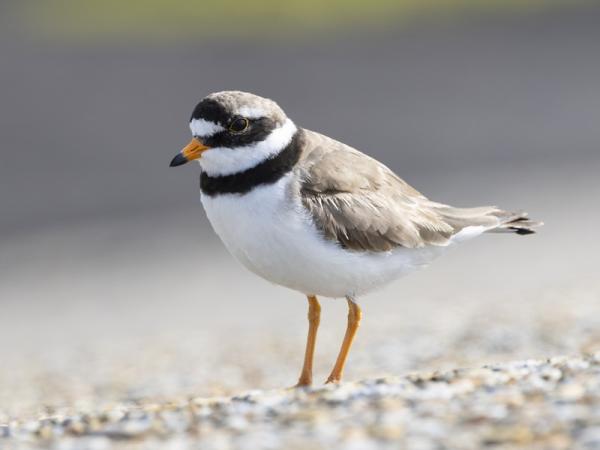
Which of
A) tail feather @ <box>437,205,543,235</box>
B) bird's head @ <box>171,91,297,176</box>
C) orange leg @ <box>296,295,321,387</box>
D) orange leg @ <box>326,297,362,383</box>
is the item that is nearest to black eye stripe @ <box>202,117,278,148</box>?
bird's head @ <box>171,91,297,176</box>

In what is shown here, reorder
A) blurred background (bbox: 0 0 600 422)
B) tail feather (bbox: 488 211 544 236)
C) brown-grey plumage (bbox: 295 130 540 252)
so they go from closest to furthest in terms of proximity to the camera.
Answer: brown-grey plumage (bbox: 295 130 540 252), tail feather (bbox: 488 211 544 236), blurred background (bbox: 0 0 600 422)

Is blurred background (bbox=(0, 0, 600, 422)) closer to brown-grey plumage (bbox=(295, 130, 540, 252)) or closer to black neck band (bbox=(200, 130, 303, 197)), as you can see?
brown-grey plumage (bbox=(295, 130, 540, 252))

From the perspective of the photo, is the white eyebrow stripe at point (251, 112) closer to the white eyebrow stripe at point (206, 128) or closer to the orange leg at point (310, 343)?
the white eyebrow stripe at point (206, 128)

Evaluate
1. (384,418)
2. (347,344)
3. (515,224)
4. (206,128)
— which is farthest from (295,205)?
(515,224)

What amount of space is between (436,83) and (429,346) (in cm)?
1347

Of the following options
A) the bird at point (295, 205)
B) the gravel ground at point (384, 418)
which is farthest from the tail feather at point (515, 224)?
the gravel ground at point (384, 418)

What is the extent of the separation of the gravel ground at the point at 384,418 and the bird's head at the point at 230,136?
1352mm

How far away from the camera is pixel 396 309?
11.8 m

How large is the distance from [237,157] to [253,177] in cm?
15

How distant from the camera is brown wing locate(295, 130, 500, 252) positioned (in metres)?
6.24

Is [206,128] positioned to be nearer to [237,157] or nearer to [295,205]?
[237,157]

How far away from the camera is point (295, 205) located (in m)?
6.06

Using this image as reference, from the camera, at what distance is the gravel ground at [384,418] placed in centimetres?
450

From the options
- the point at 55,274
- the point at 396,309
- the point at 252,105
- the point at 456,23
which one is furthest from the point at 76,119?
the point at 252,105
